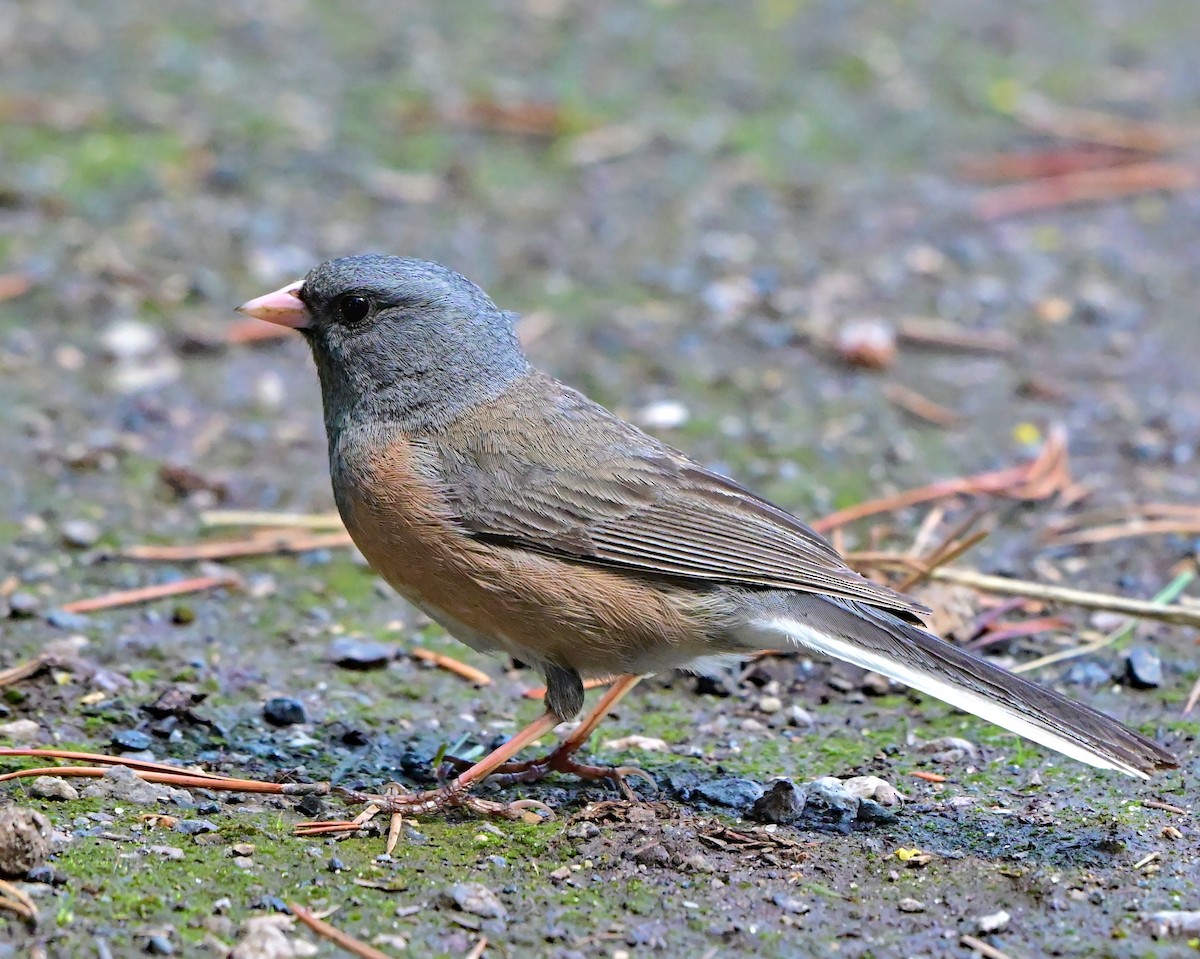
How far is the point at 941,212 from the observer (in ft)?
22.5

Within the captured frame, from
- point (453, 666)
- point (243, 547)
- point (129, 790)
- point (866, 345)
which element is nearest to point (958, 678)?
point (453, 666)

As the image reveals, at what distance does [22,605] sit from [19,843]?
1.67m

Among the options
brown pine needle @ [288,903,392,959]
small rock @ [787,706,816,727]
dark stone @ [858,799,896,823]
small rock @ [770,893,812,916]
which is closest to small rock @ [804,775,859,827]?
dark stone @ [858,799,896,823]

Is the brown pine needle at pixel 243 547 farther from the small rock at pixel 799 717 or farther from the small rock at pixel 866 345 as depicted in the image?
the small rock at pixel 866 345

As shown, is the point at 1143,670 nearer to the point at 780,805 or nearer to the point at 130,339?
the point at 780,805

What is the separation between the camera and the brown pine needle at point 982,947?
269 centimetres

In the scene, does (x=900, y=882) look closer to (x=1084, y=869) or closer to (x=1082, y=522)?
(x=1084, y=869)

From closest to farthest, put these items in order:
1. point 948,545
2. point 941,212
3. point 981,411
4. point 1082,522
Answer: point 948,545 → point 1082,522 → point 981,411 → point 941,212

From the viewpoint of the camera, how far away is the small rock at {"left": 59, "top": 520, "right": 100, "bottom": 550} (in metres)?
4.61

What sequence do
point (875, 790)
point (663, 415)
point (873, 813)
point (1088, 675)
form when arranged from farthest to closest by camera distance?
1. point (663, 415)
2. point (1088, 675)
3. point (875, 790)
4. point (873, 813)

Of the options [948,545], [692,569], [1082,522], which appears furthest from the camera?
[1082,522]

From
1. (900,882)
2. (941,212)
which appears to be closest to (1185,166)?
(941,212)

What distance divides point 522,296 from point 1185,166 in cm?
337

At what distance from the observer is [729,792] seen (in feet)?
11.4
